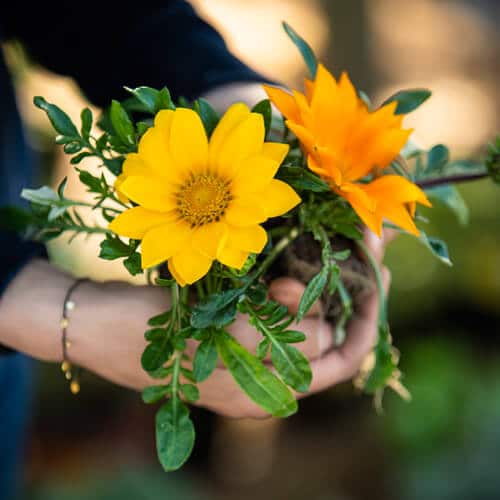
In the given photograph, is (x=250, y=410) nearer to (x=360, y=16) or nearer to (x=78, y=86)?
(x=78, y=86)

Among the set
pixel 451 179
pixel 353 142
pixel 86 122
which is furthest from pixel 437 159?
pixel 86 122

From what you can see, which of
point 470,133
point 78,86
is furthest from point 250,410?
point 470,133

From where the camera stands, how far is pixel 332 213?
56cm

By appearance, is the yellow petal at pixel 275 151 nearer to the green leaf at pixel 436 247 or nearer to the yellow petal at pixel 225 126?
the yellow petal at pixel 225 126

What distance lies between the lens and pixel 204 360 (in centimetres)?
50

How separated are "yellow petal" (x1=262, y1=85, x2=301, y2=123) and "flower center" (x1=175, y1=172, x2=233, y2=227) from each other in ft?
0.26

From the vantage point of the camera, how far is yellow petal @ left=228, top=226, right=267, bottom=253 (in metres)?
0.42

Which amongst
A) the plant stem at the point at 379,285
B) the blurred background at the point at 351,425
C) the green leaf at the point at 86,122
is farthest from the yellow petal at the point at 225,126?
the blurred background at the point at 351,425

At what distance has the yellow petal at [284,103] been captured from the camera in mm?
484

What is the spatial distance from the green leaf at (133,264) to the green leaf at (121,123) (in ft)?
0.27

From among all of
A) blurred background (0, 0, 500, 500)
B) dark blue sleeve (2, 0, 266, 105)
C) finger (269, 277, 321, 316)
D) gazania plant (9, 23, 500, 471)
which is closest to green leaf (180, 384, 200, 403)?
gazania plant (9, 23, 500, 471)

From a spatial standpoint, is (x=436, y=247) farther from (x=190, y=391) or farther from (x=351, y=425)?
(x=351, y=425)

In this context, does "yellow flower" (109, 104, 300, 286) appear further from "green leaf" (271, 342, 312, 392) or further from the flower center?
"green leaf" (271, 342, 312, 392)

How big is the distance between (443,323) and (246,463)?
742 mm
